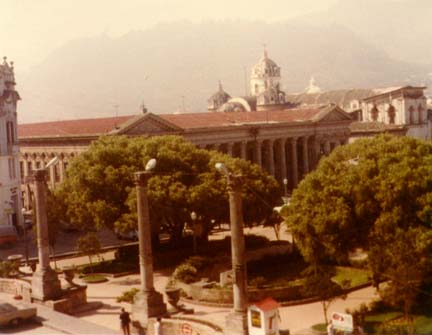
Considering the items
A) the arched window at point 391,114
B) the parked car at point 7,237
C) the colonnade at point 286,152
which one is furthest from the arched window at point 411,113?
the parked car at point 7,237

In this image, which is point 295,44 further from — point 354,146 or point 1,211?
point 354,146

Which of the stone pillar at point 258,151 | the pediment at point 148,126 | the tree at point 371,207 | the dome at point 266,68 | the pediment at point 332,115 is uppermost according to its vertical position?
the dome at point 266,68

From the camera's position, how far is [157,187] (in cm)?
4491

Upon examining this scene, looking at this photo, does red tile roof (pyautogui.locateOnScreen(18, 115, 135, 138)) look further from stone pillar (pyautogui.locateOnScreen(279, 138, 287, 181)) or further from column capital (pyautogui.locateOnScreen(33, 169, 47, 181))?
column capital (pyautogui.locateOnScreen(33, 169, 47, 181))

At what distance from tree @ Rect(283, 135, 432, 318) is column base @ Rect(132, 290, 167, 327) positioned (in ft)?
29.1

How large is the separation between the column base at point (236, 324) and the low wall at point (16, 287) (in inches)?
485

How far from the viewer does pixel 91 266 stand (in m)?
45.1

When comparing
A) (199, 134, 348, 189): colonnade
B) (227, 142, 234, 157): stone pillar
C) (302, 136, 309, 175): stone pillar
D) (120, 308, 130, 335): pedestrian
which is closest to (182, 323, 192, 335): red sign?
(120, 308, 130, 335): pedestrian

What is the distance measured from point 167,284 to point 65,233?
26.8 m

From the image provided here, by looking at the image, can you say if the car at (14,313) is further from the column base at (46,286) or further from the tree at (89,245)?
the tree at (89,245)

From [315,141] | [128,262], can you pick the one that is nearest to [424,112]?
[315,141]

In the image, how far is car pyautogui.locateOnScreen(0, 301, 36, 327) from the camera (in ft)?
93.4

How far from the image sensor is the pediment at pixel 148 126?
6800 centimetres

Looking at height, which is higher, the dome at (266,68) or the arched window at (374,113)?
the dome at (266,68)
